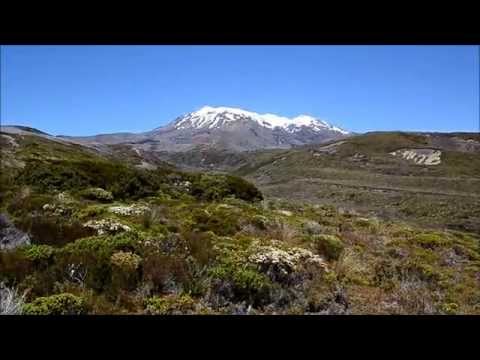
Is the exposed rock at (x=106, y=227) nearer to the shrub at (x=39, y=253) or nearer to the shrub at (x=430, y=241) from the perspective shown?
the shrub at (x=39, y=253)

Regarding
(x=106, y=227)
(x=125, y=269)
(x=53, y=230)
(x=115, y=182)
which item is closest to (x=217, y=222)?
(x=106, y=227)

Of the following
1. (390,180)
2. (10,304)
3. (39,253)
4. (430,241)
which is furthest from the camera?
(390,180)

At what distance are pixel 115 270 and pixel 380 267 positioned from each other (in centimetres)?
432

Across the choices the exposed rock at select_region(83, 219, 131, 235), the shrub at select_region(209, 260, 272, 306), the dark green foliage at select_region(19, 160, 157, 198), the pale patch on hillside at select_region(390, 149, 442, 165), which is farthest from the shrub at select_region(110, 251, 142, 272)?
the pale patch on hillside at select_region(390, 149, 442, 165)

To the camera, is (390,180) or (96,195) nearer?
(96,195)

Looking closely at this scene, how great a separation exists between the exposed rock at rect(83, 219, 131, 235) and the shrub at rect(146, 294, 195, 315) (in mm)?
2715

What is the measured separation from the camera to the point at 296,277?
6551 millimetres

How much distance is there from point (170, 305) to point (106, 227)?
305cm

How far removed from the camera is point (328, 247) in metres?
8.75

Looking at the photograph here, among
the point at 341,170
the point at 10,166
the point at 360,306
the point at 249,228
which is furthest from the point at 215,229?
the point at 341,170

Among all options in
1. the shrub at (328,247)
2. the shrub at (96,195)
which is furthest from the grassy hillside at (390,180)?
the shrub at (328,247)

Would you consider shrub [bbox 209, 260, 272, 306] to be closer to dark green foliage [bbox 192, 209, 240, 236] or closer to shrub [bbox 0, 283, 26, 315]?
shrub [bbox 0, 283, 26, 315]

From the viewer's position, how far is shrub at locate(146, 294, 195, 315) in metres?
4.97

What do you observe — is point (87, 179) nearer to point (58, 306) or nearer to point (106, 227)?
point (106, 227)
